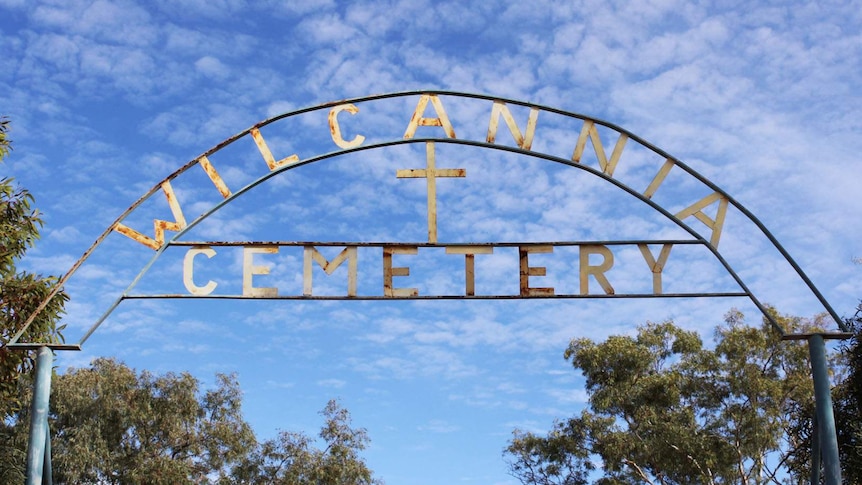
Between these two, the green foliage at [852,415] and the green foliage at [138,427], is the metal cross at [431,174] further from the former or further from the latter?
the green foliage at [138,427]

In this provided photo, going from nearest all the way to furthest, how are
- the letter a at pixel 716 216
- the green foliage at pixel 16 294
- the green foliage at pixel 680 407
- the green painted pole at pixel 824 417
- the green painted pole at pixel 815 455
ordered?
the green painted pole at pixel 824 417, the green painted pole at pixel 815 455, the letter a at pixel 716 216, the green foliage at pixel 16 294, the green foliage at pixel 680 407

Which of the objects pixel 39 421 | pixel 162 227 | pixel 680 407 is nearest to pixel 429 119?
pixel 162 227

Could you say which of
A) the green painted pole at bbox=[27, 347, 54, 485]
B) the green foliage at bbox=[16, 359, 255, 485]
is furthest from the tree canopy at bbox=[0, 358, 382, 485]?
the green painted pole at bbox=[27, 347, 54, 485]

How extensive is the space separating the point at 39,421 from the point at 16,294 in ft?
20.1

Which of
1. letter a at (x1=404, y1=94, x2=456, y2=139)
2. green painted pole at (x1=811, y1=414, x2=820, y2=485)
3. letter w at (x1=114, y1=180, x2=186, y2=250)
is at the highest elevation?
letter a at (x1=404, y1=94, x2=456, y2=139)

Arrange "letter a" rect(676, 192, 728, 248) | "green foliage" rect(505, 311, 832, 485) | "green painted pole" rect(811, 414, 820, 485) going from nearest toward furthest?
"green painted pole" rect(811, 414, 820, 485)
"letter a" rect(676, 192, 728, 248)
"green foliage" rect(505, 311, 832, 485)

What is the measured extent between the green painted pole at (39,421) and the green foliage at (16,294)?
5.12 m

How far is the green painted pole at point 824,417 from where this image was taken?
8078 mm

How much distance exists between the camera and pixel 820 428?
823 centimetres

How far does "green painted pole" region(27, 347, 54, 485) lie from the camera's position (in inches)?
318

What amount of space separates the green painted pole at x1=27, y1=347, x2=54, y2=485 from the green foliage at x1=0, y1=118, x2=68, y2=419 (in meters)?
5.12

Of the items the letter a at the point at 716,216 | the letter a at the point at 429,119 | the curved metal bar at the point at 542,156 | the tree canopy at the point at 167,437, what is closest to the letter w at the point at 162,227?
the curved metal bar at the point at 542,156

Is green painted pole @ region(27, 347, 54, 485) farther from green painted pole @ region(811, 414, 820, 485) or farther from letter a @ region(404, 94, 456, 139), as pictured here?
green painted pole @ region(811, 414, 820, 485)

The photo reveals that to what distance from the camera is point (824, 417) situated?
8227 mm
